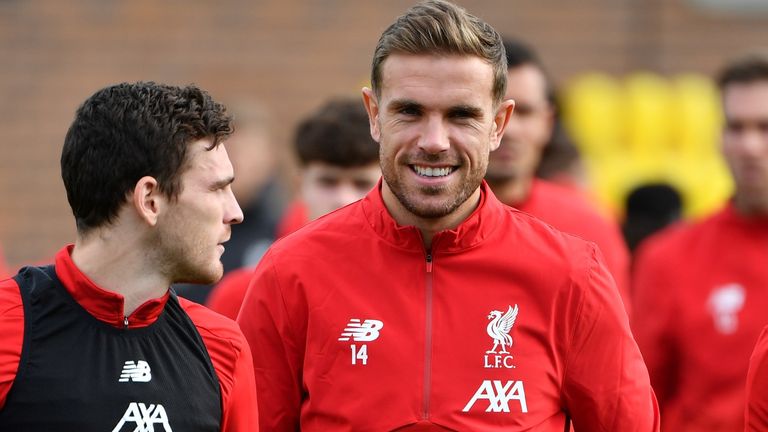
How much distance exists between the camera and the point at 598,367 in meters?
3.74

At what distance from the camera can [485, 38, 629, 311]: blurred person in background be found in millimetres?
5988

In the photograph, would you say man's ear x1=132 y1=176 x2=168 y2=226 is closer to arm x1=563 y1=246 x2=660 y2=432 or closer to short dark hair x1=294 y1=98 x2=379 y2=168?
arm x1=563 y1=246 x2=660 y2=432

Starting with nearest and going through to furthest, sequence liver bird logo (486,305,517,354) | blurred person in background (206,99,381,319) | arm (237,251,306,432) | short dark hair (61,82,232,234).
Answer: short dark hair (61,82,232,234) < liver bird logo (486,305,517,354) < arm (237,251,306,432) < blurred person in background (206,99,381,319)

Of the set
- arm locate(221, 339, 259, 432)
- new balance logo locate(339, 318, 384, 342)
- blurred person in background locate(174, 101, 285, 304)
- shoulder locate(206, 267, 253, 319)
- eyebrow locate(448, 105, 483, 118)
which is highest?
eyebrow locate(448, 105, 483, 118)

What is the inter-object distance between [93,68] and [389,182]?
8.25m

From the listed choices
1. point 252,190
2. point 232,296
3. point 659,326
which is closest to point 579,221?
point 659,326

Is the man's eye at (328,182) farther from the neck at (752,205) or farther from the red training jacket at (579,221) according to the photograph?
the neck at (752,205)

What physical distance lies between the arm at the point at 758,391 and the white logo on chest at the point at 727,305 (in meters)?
1.92

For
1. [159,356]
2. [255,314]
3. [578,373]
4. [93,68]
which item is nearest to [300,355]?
[255,314]

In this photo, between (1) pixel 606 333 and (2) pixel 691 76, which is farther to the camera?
(2) pixel 691 76

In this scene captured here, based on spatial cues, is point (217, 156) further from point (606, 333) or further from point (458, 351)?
point (606, 333)

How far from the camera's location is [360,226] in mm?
3891

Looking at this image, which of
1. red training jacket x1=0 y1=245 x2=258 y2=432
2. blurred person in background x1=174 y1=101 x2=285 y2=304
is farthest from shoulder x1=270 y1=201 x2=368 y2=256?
blurred person in background x1=174 y1=101 x2=285 y2=304

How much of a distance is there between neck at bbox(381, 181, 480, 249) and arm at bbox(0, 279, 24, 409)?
3.28ft
